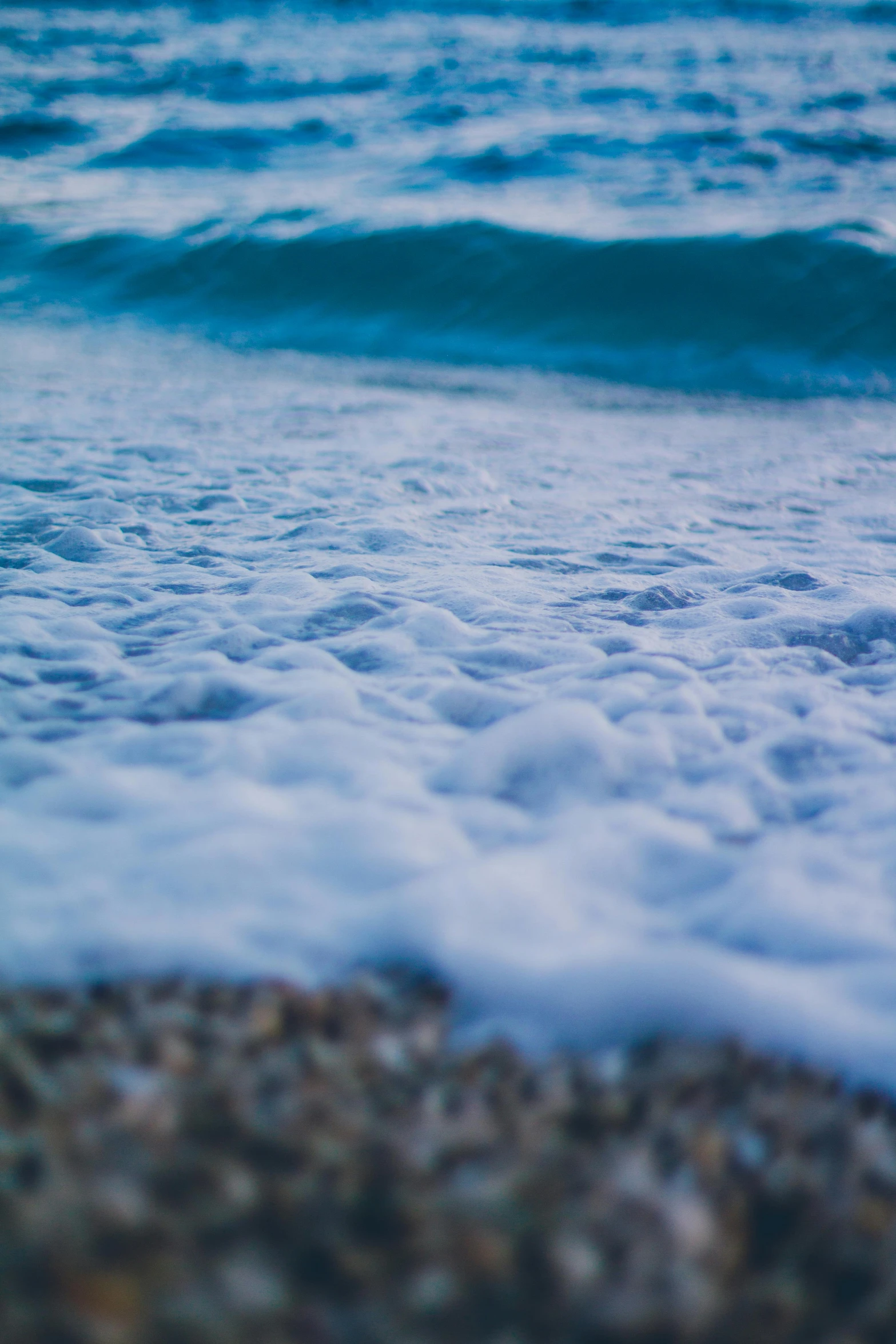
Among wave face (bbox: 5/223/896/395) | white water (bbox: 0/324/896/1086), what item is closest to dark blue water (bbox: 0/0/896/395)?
wave face (bbox: 5/223/896/395)

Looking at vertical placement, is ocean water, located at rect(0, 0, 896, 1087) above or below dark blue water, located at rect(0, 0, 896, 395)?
below

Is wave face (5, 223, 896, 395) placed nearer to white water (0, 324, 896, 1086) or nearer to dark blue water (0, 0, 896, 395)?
dark blue water (0, 0, 896, 395)

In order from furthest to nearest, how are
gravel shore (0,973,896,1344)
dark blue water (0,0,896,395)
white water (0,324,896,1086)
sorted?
1. dark blue water (0,0,896,395)
2. white water (0,324,896,1086)
3. gravel shore (0,973,896,1344)

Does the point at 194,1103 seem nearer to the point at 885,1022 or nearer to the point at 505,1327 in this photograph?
the point at 505,1327

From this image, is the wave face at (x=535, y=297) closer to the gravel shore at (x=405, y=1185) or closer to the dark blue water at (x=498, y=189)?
the dark blue water at (x=498, y=189)

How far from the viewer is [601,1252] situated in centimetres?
91

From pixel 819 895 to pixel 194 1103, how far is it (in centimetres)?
104

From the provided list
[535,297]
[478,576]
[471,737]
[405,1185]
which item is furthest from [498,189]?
[405,1185]

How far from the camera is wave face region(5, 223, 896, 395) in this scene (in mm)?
6109

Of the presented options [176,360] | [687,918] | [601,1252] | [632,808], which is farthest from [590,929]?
[176,360]

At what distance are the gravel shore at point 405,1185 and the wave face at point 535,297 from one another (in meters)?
5.49

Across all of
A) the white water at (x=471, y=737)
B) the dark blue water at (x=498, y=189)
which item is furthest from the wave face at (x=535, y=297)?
the white water at (x=471, y=737)

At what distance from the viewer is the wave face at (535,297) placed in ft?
20.0

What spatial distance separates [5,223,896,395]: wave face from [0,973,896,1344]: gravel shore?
5.49 meters
